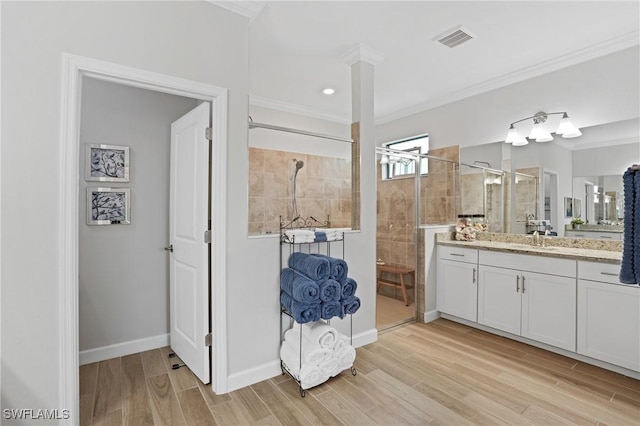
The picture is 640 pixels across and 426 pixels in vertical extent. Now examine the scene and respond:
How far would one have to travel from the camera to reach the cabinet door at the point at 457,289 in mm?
3312

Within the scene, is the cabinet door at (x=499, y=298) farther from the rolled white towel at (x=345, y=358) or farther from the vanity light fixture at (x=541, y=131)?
the rolled white towel at (x=345, y=358)

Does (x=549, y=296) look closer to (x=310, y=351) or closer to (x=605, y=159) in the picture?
(x=605, y=159)

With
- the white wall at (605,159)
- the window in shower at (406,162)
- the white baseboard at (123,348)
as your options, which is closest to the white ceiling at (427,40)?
the window in shower at (406,162)

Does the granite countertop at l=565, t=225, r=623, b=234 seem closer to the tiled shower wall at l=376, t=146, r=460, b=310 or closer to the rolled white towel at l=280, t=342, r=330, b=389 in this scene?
the tiled shower wall at l=376, t=146, r=460, b=310

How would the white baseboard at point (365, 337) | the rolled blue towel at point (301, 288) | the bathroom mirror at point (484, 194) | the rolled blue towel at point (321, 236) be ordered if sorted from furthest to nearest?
the bathroom mirror at point (484, 194) → the white baseboard at point (365, 337) → the rolled blue towel at point (321, 236) → the rolled blue towel at point (301, 288)

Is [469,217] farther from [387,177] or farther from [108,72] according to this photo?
[108,72]

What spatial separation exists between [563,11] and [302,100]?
2.75m

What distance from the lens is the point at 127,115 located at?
2.76 meters

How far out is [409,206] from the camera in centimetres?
387

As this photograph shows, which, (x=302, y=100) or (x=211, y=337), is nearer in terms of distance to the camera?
(x=211, y=337)

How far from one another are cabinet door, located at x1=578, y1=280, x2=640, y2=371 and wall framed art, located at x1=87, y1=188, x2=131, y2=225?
376 centimetres

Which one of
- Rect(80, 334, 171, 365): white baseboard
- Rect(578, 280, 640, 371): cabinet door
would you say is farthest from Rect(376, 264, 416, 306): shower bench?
Rect(80, 334, 171, 365): white baseboard

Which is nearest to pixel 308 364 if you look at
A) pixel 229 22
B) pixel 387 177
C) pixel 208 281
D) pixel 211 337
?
pixel 211 337

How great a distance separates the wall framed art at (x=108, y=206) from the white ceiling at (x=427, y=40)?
5.62 ft
